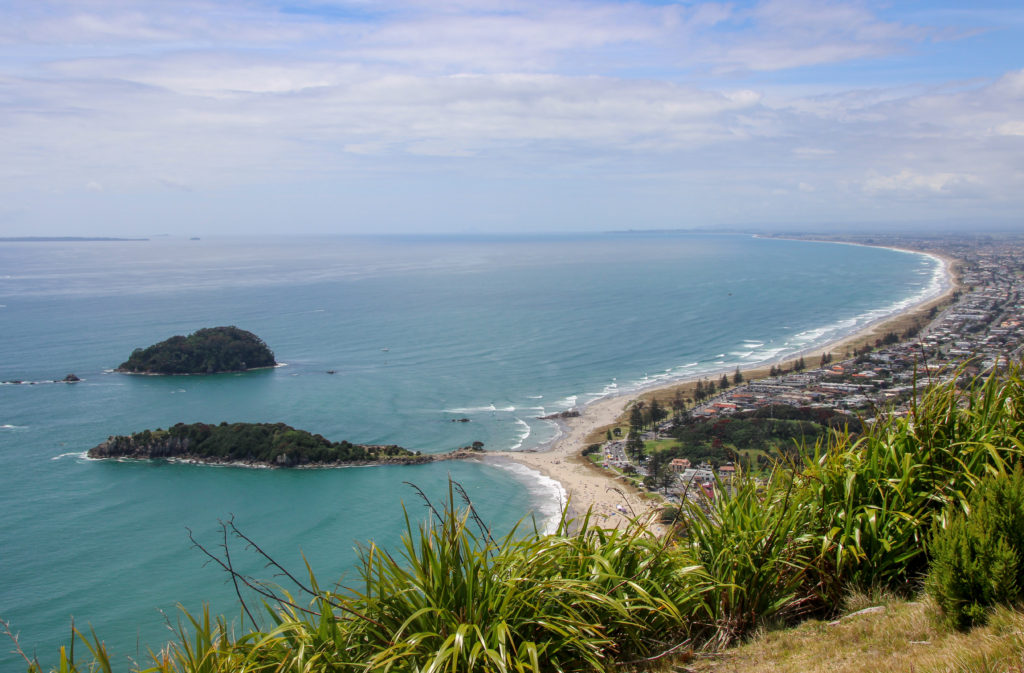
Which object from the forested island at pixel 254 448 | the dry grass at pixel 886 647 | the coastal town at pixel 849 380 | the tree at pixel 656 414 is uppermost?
the dry grass at pixel 886 647

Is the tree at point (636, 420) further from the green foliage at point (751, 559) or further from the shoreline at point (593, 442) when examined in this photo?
the green foliage at point (751, 559)

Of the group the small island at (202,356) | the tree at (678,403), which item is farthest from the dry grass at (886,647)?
the small island at (202,356)

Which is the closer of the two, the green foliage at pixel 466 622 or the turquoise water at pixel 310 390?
the green foliage at pixel 466 622

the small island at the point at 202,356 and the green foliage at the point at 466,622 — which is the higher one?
the green foliage at the point at 466,622

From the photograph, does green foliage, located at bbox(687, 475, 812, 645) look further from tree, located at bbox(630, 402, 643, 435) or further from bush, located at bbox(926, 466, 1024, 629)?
tree, located at bbox(630, 402, 643, 435)

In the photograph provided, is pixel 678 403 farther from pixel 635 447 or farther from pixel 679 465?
pixel 679 465

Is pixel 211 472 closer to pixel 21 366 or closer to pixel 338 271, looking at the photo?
pixel 21 366

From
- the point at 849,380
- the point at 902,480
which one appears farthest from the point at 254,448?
the point at 849,380

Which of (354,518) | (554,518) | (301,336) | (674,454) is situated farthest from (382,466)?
(301,336)
